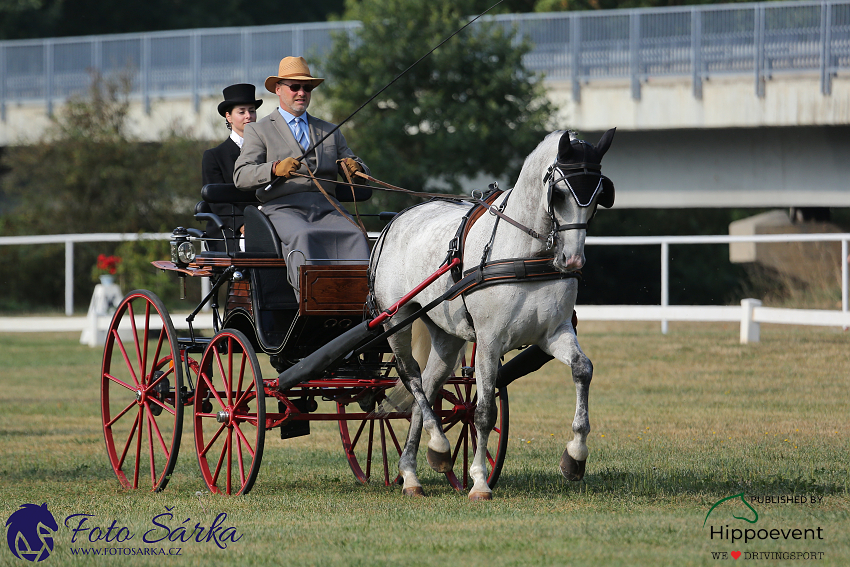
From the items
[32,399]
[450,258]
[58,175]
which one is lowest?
[32,399]

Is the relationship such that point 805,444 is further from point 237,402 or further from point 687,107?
point 687,107

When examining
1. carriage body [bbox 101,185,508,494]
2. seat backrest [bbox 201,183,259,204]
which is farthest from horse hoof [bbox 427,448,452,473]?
seat backrest [bbox 201,183,259,204]

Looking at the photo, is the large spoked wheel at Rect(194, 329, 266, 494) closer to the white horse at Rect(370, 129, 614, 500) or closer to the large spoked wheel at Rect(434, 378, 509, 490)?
the white horse at Rect(370, 129, 614, 500)

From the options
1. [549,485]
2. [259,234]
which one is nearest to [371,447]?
[549,485]

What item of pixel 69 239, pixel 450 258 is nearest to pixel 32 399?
pixel 69 239

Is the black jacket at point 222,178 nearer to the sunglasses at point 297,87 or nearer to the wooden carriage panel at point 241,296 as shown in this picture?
the wooden carriage panel at point 241,296

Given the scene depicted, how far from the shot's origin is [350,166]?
767 cm

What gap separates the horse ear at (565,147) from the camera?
5930 mm

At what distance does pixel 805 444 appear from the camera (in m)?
9.00

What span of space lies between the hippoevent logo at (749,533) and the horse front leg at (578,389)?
69cm

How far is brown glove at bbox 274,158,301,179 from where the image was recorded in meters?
7.17

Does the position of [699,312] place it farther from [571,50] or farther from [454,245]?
[454,245]

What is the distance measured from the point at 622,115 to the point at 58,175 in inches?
496

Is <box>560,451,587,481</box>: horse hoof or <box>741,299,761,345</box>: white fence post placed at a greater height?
<box>741,299,761,345</box>: white fence post
